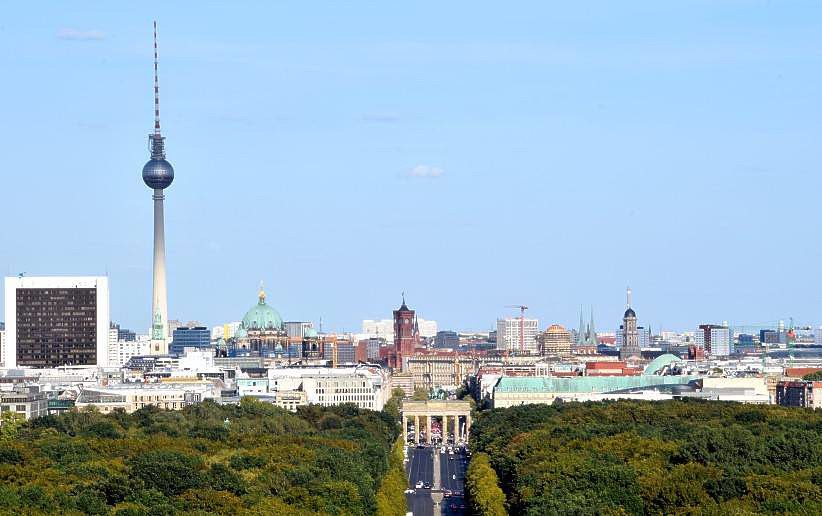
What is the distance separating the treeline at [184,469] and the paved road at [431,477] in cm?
221

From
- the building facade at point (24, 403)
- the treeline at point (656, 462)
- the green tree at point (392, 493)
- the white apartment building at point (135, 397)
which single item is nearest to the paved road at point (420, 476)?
the green tree at point (392, 493)

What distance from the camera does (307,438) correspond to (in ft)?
466

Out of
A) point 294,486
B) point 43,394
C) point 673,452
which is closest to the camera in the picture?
point 294,486

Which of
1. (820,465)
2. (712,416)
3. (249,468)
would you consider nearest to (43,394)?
(712,416)

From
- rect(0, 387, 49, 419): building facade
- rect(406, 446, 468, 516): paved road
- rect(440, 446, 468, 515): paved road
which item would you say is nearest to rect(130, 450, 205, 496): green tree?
rect(406, 446, 468, 516): paved road

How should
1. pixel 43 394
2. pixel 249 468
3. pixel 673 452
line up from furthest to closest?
pixel 43 394 < pixel 673 452 < pixel 249 468

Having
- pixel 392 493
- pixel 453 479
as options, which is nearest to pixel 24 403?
pixel 453 479

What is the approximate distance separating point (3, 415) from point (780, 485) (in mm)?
75826

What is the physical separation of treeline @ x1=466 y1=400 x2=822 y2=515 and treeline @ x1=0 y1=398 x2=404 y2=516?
7.07 meters

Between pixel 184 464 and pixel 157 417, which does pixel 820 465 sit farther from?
pixel 157 417

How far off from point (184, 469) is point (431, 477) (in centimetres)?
4683

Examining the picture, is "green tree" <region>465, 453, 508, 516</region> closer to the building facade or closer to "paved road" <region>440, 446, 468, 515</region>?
"paved road" <region>440, 446, 468, 515</region>

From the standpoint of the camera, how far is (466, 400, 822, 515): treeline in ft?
324

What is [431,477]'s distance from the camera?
15425 centimetres
